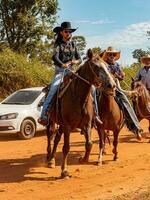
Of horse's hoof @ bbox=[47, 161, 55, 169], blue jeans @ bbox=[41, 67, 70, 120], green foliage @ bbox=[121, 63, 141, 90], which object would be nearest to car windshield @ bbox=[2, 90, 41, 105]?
horse's hoof @ bbox=[47, 161, 55, 169]

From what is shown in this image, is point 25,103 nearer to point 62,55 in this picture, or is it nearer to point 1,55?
point 62,55

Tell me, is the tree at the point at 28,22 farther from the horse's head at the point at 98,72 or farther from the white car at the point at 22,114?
the horse's head at the point at 98,72

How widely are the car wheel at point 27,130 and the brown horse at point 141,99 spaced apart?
152 inches

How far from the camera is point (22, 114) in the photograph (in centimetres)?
1762

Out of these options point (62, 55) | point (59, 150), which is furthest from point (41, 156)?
point (62, 55)

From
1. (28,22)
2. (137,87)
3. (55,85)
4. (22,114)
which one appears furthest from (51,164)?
(28,22)

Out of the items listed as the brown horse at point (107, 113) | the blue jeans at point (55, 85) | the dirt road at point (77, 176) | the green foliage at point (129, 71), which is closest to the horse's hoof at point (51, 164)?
the dirt road at point (77, 176)

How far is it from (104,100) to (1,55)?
51.9 ft

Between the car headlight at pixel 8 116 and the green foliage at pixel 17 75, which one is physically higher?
the green foliage at pixel 17 75

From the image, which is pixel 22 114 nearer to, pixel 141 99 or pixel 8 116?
pixel 8 116

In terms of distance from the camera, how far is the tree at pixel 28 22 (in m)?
39.6

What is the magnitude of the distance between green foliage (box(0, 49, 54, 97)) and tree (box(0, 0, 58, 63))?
1260 centimetres

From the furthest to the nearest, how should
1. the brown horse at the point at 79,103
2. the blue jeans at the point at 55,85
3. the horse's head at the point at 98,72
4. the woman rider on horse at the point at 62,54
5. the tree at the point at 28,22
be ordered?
the tree at the point at 28,22 → the blue jeans at the point at 55,85 → the woman rider on horse at the point at 62,54 → the brown horse at the point at 79,103 → the horse's head at the point at 98,72

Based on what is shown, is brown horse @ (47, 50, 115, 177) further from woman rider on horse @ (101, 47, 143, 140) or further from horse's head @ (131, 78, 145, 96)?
horse's head @ (131, 78, 145, 96)
